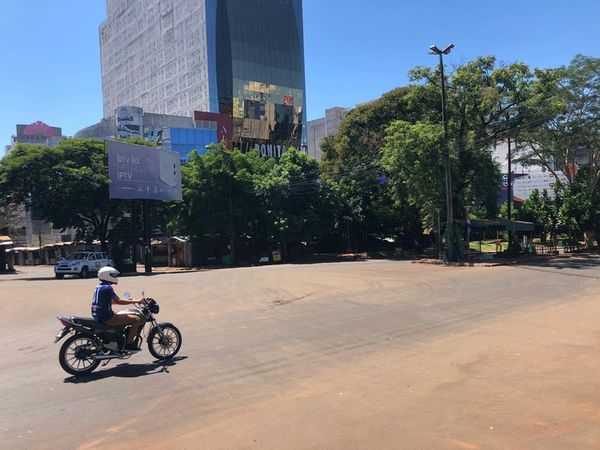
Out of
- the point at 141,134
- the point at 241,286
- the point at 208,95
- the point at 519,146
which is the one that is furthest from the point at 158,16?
the point at 241,286

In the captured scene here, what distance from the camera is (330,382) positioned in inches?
279

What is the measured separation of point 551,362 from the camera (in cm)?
790

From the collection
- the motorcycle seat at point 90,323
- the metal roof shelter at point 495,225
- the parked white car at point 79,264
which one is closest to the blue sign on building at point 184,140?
the parked white car at point 79,264

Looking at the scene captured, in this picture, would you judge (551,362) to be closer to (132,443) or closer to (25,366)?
(132,443)

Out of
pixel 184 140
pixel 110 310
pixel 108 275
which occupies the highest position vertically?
pixel 184 140

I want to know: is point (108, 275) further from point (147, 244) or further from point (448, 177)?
point (147, 244)

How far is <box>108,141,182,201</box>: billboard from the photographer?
116 feet

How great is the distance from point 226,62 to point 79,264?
8708cm

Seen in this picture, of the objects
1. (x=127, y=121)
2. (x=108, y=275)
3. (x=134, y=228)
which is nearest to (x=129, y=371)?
(x=108, y=275)

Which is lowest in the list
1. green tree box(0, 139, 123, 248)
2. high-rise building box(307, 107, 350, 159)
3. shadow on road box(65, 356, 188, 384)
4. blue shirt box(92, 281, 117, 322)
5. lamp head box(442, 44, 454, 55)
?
shadow on road box(65, 356, 188, 384)

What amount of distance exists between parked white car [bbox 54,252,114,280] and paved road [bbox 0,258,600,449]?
20.6 meters

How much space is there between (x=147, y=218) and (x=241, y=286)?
20595mm

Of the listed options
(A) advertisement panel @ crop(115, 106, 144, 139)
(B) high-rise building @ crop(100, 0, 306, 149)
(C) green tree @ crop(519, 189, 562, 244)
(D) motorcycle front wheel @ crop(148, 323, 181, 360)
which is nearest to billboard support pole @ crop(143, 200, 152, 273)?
(C) green tree @ crop(519, 189, 562, 244)

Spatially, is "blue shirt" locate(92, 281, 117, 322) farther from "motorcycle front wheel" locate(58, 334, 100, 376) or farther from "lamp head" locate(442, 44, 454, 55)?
"lamp head" locate(442, 44, 454, 55)
